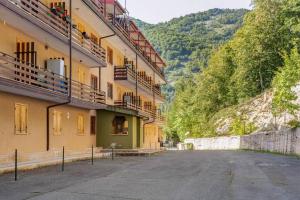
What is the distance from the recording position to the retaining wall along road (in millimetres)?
31078

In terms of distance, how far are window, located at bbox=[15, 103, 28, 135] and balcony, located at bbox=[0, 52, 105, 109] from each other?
0.74 meters

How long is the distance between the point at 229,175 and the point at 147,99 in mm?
38901

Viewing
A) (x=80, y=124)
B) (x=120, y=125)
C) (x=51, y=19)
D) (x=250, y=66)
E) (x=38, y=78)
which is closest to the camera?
(x=38, y=78)

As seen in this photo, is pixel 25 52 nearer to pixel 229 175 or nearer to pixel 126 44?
pixel 229 175

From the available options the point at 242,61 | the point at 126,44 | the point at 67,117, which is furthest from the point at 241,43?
the point at 67,117

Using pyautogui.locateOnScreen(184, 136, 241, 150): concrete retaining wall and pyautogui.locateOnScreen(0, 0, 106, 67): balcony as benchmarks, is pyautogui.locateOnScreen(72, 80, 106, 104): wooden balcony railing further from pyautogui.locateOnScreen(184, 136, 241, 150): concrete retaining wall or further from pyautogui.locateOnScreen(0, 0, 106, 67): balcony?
pyautogui.locateOnScreen(184, 136, 241, 150): concrete retaining wall

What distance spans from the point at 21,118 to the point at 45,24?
4616 mm

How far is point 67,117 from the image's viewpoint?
86.9 ft

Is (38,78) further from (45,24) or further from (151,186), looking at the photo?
(151,186)

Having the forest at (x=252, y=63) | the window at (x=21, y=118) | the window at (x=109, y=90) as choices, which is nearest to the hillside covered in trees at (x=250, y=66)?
the forest at (x=252, y=63)

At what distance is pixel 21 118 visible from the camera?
67.5ft

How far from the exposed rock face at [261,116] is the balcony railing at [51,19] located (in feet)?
91.4

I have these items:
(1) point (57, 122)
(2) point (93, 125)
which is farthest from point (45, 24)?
(2) point (93, 125)

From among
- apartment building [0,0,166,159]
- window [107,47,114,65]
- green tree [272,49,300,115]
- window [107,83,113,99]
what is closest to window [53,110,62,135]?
apartment building [0,0,166,159]
